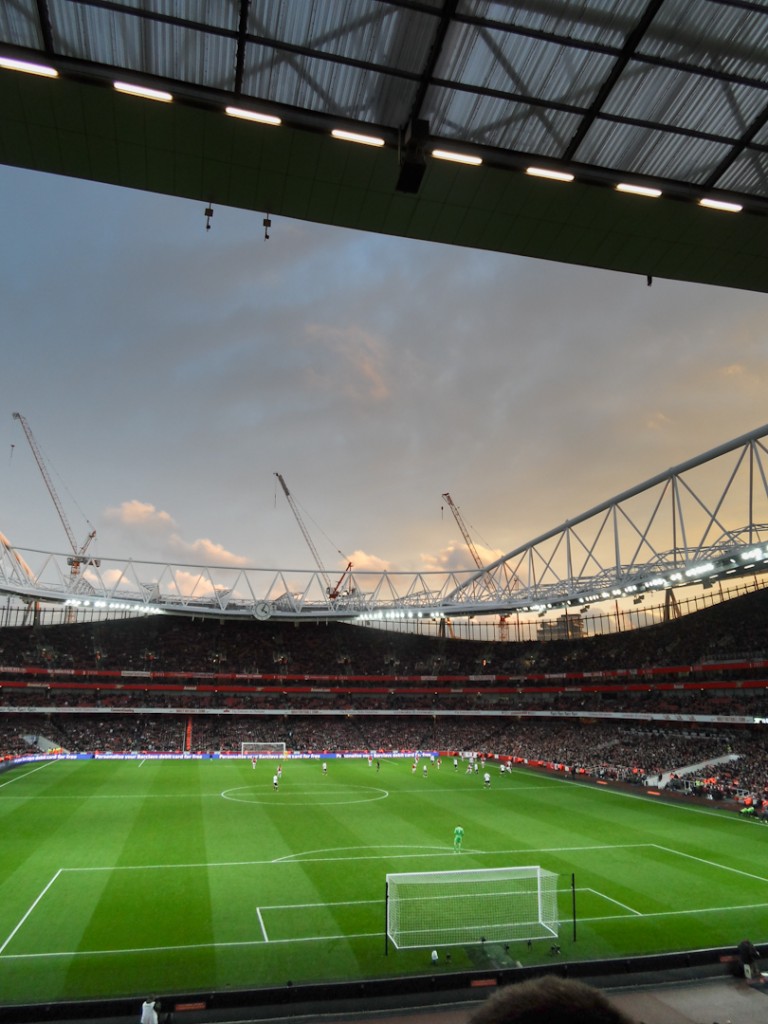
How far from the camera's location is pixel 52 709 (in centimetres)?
7231

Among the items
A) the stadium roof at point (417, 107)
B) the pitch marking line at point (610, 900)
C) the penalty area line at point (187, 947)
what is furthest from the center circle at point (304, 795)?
the stadium roof at point (417, 107)

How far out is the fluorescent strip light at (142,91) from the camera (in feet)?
20.0

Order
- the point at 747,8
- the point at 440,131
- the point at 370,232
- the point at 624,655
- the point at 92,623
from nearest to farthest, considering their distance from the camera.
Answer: the point at 747,8 → the point at 440,131 → the point at 370,232 → the point at 624,655 → the point at 92,623

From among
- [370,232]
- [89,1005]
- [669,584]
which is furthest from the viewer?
[669,584]

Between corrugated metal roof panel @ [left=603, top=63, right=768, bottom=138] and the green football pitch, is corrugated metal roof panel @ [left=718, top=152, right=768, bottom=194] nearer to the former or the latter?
corrugated metal roof panel @ [left=603, top=63, right=768, bottom=138]

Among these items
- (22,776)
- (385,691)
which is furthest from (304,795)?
(385,691)

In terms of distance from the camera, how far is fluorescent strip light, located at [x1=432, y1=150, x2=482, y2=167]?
22.2 feet

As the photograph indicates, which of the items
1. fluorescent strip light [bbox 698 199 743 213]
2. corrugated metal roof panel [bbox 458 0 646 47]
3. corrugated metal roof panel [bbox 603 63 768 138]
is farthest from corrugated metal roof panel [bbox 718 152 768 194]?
corrugated metal roof panel [bbox 458 0 646 47]

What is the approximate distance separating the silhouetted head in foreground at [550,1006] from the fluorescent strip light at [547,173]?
7.39 m

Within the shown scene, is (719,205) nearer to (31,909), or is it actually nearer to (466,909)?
(466,909)

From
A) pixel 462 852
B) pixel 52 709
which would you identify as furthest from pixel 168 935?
pixel 52 709

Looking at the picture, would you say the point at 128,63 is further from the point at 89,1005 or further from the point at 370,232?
the point at 89,1005

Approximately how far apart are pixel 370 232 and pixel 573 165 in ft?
8.70

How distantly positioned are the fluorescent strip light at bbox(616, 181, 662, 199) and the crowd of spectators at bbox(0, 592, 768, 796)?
52.9 meters
